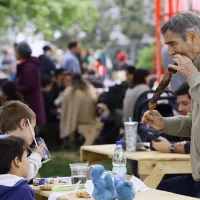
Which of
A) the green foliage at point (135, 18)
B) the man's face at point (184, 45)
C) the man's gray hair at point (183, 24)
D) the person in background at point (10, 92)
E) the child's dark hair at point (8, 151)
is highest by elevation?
the green foliage at point (135, 18)

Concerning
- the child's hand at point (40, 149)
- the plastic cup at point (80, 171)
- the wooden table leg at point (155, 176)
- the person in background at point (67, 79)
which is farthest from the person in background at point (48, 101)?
the plastic cup at point (80, 171)

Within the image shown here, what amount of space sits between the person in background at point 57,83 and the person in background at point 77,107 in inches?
54.3

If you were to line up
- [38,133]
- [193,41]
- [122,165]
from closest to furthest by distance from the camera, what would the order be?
1. [193,41]
2. [122,165]
3. [38,133]

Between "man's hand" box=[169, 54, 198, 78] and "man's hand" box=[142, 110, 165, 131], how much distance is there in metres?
0.56

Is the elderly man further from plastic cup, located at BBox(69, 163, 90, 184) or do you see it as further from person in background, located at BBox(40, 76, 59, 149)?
person in background, located at BBox(40, 76, 59, 149)

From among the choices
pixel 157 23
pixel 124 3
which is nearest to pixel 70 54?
pixel 157 23

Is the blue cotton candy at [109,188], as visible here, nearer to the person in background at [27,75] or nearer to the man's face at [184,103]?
the man's face at [184,103]

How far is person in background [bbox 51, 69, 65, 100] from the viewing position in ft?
47.7

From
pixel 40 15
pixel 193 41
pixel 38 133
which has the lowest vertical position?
pixel 38 133

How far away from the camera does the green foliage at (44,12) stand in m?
23.4

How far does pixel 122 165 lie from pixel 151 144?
5.18 feet

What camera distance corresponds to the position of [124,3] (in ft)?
148

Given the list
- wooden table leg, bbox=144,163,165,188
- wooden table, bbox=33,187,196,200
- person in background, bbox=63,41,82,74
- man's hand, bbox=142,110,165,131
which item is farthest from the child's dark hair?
person in background, bbox=63,41,82,74

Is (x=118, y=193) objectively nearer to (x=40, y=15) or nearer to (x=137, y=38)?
(x=40, y=15)
